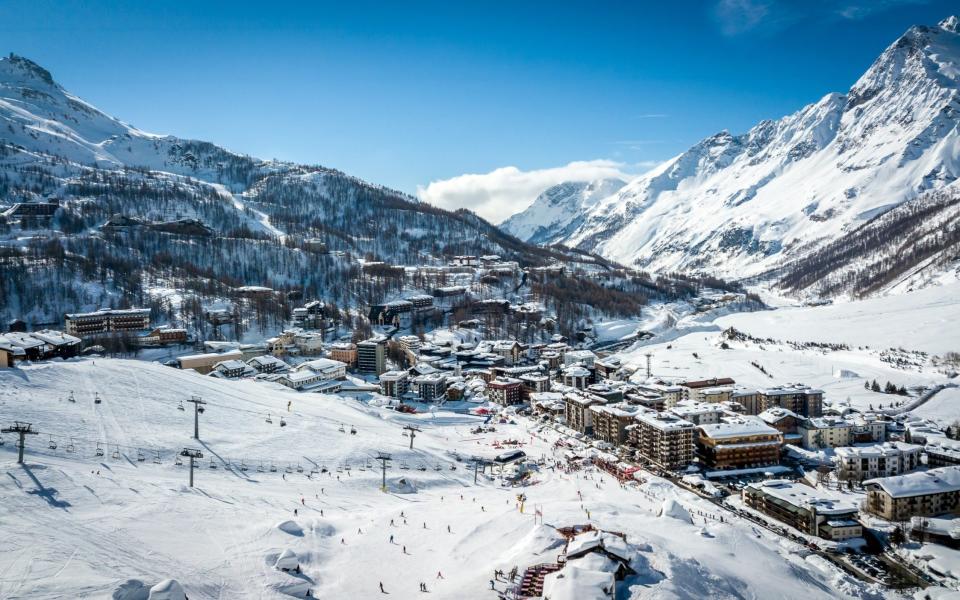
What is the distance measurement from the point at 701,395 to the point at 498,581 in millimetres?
49500

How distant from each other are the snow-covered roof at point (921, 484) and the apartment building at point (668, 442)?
13304mm

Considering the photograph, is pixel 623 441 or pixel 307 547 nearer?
pixel 307 547

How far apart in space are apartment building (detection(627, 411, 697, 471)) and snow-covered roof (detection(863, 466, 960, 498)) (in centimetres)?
1330

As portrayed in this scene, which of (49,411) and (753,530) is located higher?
(49,411)

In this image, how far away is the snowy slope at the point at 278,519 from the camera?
20312 millimetres

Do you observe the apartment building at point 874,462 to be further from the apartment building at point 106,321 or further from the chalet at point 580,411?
the apartment building at point 106,321

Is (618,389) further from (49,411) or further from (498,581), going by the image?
(49,411)

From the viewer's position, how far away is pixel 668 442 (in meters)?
47.5

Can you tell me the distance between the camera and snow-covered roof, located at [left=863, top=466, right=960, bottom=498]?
36625 mm

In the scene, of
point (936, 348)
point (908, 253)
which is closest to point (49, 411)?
point (936, 348)

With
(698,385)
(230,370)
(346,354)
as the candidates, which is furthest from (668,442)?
(230,370)

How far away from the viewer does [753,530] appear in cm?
3381

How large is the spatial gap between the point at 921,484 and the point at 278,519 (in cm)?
4020

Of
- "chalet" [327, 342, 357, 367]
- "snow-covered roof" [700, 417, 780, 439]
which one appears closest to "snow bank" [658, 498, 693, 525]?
"snow-covered roof" [700, 417, 780, 439]
